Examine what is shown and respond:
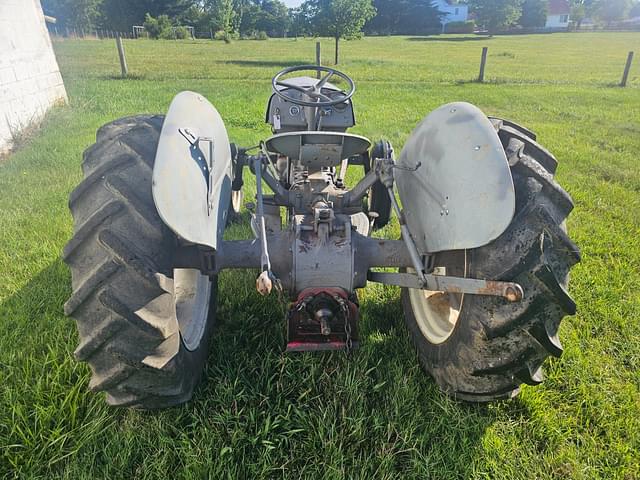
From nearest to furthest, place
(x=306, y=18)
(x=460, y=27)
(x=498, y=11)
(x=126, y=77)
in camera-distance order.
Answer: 1. (x=126, y=77)
2. (x=306, y=18)
3. (x=498, y=11)
4. (x=460, y=27)

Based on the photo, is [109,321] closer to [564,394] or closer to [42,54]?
[564,394]

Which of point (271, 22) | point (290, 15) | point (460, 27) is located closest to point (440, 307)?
point (290, 15)

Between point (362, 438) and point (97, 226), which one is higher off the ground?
point (97, 226)

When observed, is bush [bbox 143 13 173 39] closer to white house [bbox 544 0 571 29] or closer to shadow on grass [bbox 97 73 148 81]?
shadow on grass [bbox 97 73 148 81]

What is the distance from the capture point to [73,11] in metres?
44.0

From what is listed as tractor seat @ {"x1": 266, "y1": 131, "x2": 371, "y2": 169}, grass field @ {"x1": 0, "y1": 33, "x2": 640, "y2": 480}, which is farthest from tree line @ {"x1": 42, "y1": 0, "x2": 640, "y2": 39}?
tractor seat @ {"x1": 266, "y1": 131, "x2": 371, "y2": 169}

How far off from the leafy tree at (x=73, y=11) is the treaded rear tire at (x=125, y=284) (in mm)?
51146

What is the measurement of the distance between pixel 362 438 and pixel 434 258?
3.02ft

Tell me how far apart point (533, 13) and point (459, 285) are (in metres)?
75.8

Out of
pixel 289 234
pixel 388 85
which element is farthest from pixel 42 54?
pixel 388 85

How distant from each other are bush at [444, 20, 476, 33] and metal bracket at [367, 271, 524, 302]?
69.3 m

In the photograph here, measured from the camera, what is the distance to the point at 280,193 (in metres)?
2.94

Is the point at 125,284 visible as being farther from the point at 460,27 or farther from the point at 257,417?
the point at 460,27

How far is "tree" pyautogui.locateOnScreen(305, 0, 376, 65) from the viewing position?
60.5 feet
